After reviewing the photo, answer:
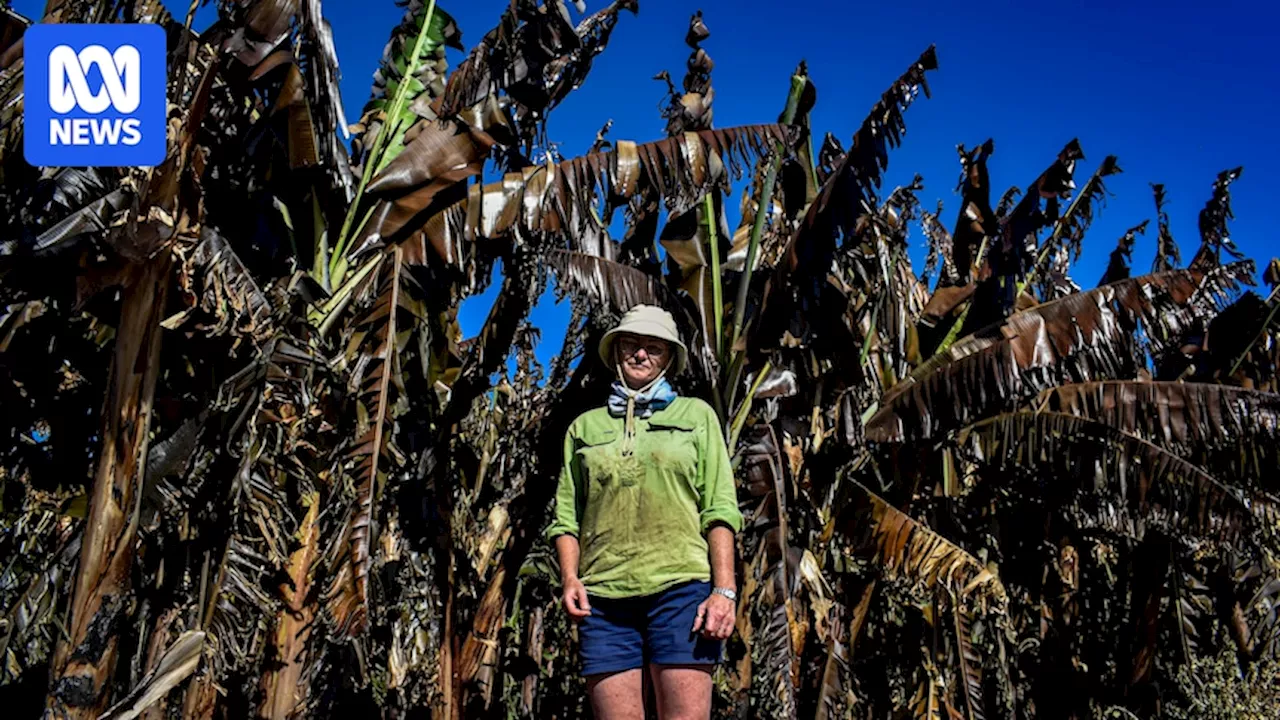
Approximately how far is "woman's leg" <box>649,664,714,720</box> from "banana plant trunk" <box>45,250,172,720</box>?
6.71 ft

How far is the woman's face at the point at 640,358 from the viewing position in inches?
152

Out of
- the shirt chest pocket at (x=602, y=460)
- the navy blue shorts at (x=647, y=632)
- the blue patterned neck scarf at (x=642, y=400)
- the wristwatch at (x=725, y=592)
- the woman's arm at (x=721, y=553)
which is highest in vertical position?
the blue patterned neck scarf at (x=642, y=400)

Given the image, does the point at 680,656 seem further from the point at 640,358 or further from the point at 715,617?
the point at 640,358

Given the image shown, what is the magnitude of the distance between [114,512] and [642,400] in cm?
202

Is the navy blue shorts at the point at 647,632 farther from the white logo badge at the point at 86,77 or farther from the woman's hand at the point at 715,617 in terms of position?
the white logo badge at the point at 86,77

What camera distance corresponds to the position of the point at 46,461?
625 centimetres

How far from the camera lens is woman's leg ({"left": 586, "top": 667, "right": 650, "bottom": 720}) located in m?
3.57

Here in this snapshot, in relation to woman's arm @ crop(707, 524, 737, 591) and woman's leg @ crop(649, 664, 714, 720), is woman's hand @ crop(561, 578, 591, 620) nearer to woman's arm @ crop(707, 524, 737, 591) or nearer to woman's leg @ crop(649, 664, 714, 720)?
woman's leg @ crop(649, 664, 714, 720)

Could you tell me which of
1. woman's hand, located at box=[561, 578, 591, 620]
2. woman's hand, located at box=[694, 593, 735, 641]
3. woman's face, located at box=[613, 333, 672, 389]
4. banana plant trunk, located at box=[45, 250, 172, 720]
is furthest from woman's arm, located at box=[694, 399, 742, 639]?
banana plant trunk, located at box=[45, 250, 172, 720]

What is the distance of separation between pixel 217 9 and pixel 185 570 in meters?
2.84

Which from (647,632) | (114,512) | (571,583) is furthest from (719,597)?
(114,512)

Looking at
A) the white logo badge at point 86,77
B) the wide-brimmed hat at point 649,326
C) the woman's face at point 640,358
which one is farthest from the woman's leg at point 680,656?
the white logo badge at point 86,77

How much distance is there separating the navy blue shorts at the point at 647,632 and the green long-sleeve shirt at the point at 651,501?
0.17ft

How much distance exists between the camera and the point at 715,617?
11.5ft
